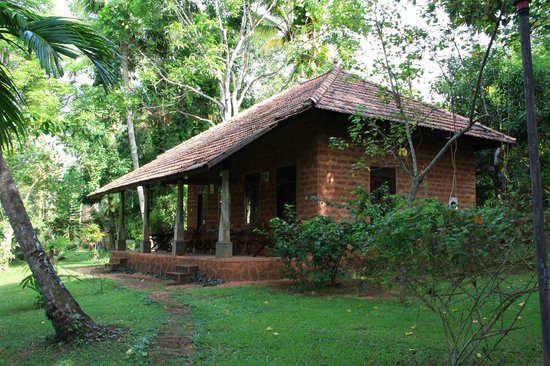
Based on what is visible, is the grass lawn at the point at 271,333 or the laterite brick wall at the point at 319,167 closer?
the grass lawn at the point at 271,333

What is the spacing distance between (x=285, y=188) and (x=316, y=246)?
4044 mm

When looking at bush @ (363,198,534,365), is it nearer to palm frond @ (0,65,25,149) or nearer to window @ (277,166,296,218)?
palm frond @ (0,65,25,149)

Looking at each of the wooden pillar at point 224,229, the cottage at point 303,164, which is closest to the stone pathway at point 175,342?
the wooden pillar at point 224,229

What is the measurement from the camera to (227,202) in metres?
11.1

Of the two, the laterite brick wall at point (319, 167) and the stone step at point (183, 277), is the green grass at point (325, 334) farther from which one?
the laterite brick wall at point (319, 167)

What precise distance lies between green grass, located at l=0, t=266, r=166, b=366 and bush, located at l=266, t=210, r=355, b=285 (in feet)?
8.39

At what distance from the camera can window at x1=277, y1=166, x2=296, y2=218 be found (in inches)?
482

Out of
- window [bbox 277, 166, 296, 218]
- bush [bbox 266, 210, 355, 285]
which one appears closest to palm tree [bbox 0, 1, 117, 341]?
bush [bbox 266, 210, 355, 285]

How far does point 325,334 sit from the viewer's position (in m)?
5.75

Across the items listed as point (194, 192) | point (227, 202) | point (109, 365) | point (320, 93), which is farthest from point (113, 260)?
point (109, 365)

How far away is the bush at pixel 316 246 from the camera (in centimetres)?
873

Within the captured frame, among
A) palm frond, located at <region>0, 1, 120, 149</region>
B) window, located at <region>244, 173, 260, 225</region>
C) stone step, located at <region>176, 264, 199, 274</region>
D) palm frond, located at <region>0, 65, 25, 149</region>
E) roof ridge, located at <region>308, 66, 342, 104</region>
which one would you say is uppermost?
roof ridge, located at <region>308, 66, 342, 104</region>

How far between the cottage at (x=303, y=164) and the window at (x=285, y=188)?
3cm

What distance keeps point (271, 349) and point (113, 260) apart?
480 inches
